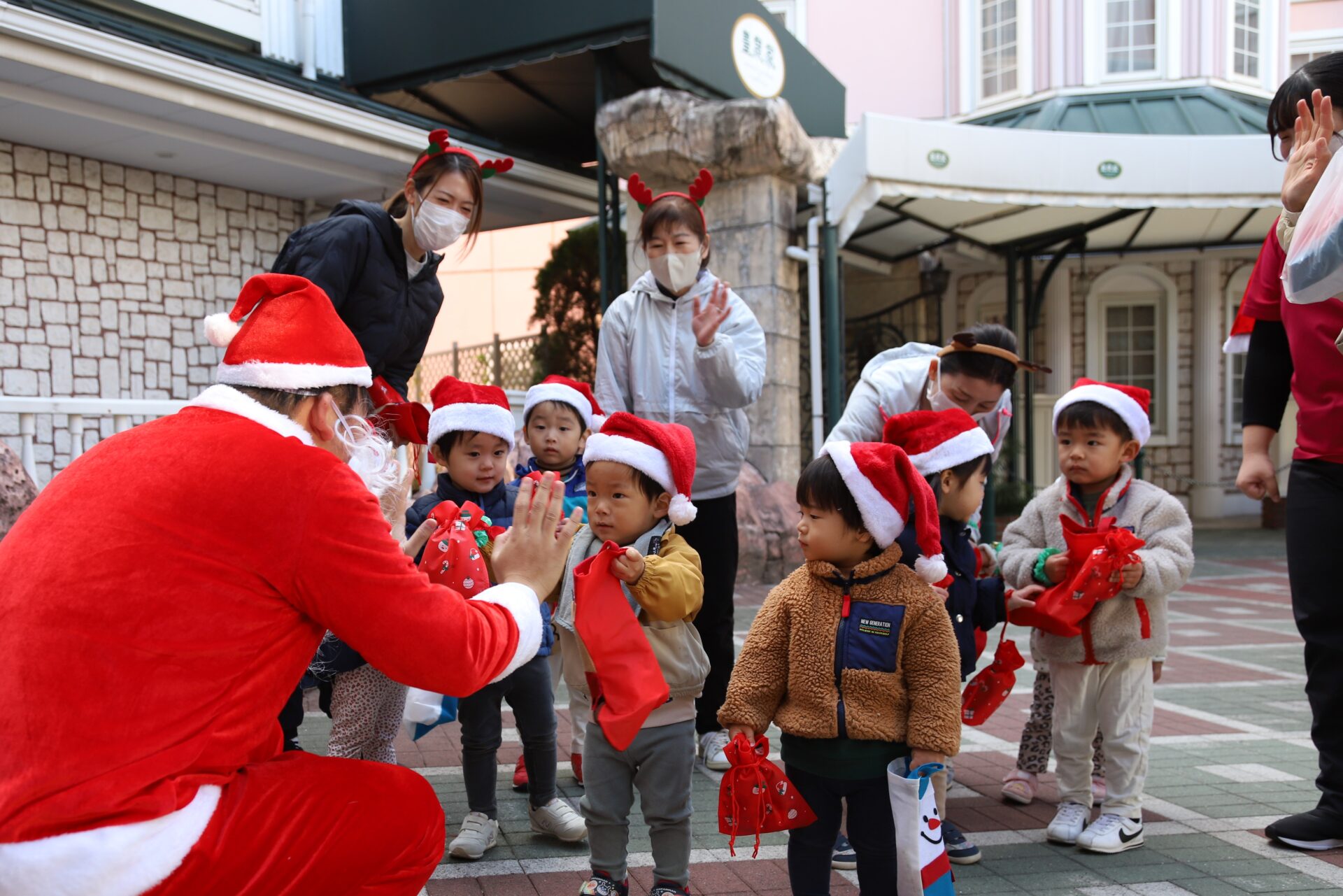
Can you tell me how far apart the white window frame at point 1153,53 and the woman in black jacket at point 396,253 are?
13.3 meters

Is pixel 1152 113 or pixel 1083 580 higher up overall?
pixel 1152 113

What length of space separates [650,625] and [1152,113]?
13.2m

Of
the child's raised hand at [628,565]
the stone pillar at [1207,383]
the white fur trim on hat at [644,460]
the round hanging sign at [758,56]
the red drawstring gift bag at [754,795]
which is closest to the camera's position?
the red drawstring gift bag at [754,795]

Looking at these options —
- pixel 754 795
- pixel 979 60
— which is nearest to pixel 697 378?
pixel 754 795

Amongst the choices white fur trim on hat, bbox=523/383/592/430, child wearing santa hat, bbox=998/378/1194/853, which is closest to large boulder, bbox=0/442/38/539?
Answer: white fur trim on hat, bbox=523/383/592/430

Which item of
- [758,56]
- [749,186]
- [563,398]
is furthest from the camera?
[758,56]

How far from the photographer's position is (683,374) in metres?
3.81

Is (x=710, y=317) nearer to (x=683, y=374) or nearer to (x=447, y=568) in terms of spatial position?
(x=683, y=374)

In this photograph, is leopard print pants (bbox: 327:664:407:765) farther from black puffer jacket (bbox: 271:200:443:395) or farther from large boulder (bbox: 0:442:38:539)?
large boulder (bbox: 0:442:38:539)

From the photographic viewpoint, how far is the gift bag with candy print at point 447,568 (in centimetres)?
288

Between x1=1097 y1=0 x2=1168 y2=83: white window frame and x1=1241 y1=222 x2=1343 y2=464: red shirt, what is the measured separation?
41.3 feet

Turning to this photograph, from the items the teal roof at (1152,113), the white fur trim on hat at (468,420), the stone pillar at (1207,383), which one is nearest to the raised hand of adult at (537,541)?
the white fur trim on hat at (468,420)

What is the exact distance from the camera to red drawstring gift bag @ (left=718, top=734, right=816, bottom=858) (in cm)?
240

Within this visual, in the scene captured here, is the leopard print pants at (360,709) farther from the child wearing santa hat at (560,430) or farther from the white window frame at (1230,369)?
the white window frame at (1230,369)
